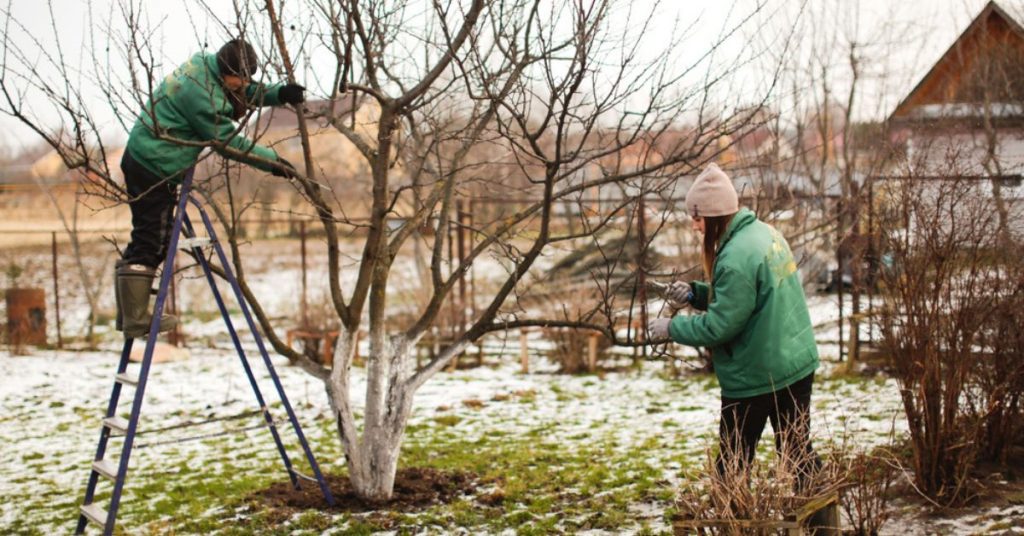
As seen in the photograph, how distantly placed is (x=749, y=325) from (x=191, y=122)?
2823mm

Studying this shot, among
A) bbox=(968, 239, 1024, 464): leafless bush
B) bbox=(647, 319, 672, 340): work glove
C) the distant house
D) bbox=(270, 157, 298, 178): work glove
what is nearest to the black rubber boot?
bbox=(270, 157, 298, 178): work glove

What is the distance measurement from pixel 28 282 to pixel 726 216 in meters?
18.4

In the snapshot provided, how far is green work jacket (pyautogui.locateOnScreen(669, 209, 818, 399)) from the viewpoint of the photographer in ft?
12.8

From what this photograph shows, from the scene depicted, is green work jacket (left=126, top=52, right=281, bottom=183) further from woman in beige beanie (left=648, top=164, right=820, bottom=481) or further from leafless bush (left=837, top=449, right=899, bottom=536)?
leafless bush (left=837, top=449, right=899, bottom=536)

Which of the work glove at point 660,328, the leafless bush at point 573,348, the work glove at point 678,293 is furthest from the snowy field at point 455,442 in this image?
the work glove at point 678,293

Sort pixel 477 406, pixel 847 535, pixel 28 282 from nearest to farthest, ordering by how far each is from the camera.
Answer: pixel 847 535 → pixel 477 406 → pixel 28 282

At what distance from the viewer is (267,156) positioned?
16.1 feet

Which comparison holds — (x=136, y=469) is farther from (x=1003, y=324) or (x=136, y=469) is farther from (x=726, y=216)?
(x=1003, y=324)

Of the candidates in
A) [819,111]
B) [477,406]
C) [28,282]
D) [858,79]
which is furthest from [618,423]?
[28,282]

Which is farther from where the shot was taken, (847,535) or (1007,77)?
(1007,77)

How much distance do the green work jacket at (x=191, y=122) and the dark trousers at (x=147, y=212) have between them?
0.07 metres

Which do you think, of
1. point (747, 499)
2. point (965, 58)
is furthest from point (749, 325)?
point (965, 58)

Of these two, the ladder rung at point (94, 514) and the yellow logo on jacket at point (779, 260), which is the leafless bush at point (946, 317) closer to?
the yellow logo on jacket at point (779, 260)

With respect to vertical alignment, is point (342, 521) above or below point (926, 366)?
below
